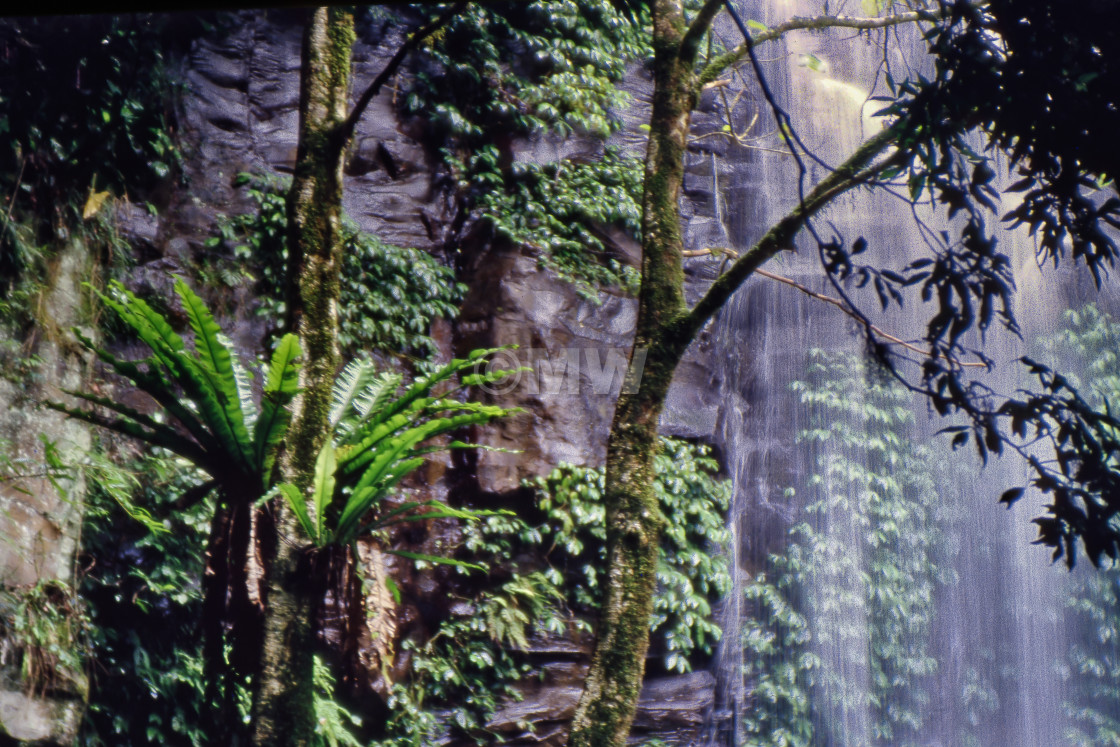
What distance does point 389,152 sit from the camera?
18.2 ft

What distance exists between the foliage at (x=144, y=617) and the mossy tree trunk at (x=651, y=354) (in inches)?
83.7

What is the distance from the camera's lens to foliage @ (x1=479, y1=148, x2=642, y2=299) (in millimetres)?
5645

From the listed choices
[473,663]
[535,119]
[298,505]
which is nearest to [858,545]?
[473,663]

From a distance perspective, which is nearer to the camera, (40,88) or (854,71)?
(40,88)

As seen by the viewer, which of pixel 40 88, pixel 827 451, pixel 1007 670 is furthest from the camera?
pixel 1007 670

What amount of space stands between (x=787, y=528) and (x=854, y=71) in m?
6.20

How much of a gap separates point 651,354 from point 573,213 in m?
3.60

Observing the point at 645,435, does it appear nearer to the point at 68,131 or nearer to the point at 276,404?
the point at 276,404

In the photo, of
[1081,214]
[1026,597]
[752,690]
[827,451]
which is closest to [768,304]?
[827,451]

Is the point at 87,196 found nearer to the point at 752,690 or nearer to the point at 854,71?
the point at 752,690

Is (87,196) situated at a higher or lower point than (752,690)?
higher

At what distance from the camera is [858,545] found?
7.19 metres

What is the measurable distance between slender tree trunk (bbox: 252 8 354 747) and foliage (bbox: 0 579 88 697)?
1.42m

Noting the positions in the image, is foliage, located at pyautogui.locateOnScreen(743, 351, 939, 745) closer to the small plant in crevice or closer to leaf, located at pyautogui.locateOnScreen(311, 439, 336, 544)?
the small plant in crevice
